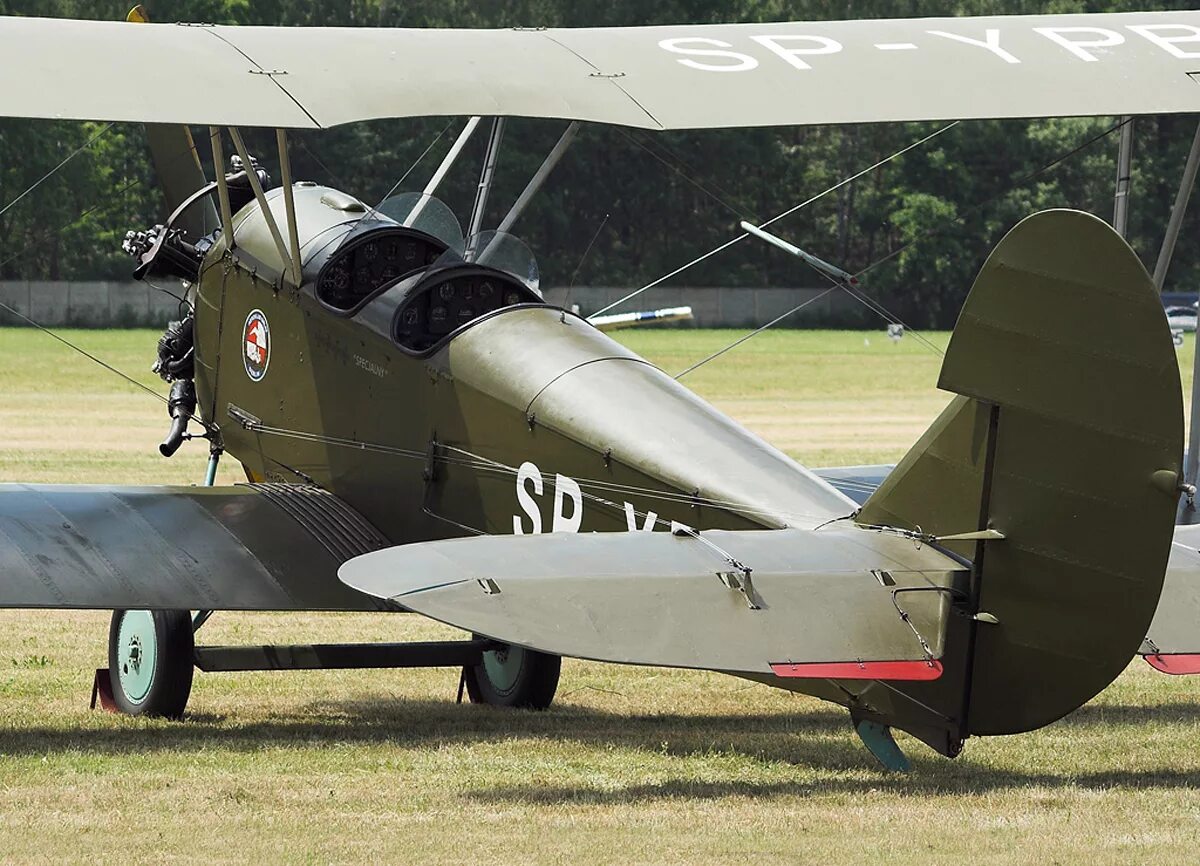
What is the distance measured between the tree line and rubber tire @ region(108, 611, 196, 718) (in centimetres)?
3836

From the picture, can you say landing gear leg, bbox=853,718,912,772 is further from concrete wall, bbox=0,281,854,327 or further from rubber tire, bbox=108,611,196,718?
concrete wall, bbox=0,281,854,327

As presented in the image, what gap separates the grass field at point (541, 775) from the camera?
240 inches

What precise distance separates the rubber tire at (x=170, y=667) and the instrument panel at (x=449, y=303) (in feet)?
5.15

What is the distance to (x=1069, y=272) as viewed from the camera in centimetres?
578

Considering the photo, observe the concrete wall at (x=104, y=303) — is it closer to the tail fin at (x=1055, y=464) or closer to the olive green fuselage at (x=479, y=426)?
the olive green fuselage at (x=479, y=426)

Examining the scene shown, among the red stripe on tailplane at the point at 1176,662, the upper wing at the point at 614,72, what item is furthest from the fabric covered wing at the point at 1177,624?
the upper wing at the point at 614,72

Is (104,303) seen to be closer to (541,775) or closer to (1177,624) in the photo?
(541,775)

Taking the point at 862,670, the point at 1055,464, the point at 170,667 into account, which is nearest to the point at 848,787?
the point at 862,670

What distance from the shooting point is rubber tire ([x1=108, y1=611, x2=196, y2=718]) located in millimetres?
8586

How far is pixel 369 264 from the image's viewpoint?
9203 mm

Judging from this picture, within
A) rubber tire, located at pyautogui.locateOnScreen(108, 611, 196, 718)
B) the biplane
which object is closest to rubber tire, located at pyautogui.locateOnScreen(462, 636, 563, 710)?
the biplane

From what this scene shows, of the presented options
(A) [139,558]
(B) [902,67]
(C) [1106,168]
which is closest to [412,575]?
(A) [139,558]

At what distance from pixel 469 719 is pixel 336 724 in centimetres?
63

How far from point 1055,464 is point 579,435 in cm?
233
